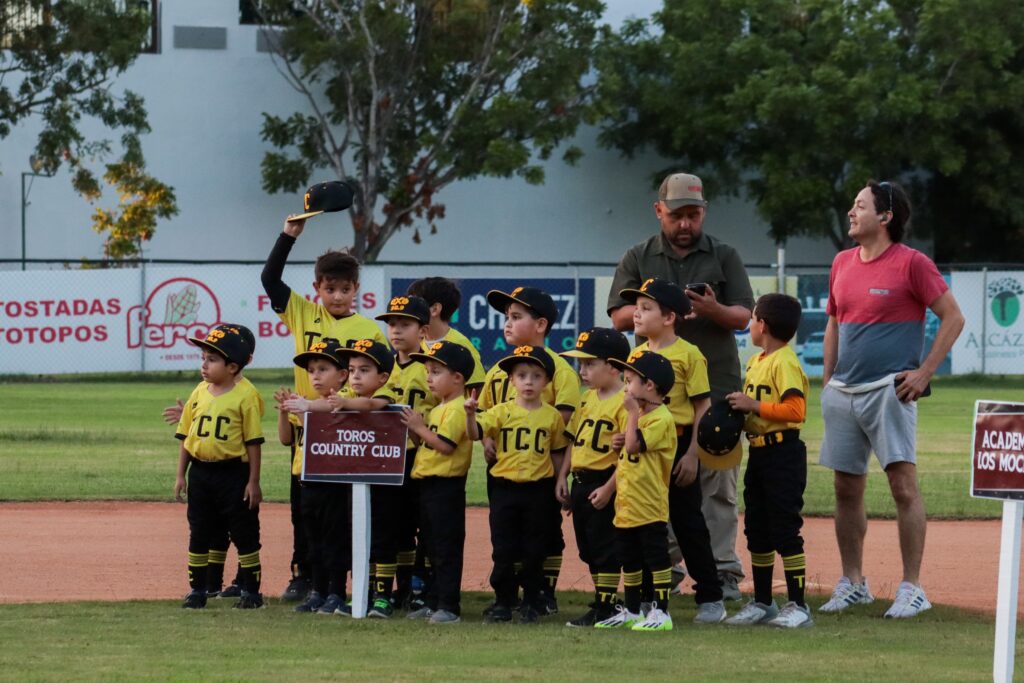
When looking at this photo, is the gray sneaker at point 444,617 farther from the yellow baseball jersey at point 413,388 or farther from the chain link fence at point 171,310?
the chain link fence at point 171,310

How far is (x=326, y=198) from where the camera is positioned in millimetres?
7973

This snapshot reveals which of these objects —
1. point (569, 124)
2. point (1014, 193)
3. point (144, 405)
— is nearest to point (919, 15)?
point (1014, 193)

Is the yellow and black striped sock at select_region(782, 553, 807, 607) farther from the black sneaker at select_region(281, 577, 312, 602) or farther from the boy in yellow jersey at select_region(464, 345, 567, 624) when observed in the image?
the black sneaker at select_region(281, 577, 312, 602)

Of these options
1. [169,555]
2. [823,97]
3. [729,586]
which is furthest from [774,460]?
[823,97]

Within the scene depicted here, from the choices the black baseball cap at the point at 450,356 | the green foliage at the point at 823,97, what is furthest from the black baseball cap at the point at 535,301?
the green foliage at the point at 823,97

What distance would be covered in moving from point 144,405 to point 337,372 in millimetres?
13982

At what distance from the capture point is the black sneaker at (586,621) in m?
7.27

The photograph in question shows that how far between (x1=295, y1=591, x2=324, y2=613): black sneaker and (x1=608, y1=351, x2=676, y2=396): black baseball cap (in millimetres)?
1927

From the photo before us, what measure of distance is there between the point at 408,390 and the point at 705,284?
160 cm

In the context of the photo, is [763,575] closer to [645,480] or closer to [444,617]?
[645,480]

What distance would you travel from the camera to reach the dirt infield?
867 cm

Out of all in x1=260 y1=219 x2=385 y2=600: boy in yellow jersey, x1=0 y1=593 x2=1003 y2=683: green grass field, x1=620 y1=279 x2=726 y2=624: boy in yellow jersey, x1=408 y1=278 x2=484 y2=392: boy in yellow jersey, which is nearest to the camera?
x1=0 y1=593 x2=1003 y2=683: green grass field

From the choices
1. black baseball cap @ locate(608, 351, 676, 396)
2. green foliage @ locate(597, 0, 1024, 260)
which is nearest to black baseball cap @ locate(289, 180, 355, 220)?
black baseball cap @ locate(608, 351, 676, 396)

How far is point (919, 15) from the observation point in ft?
118
